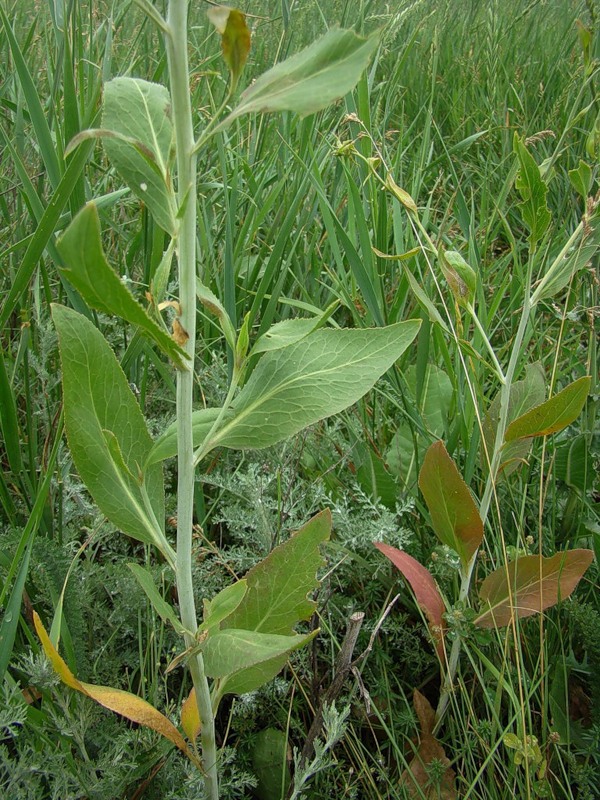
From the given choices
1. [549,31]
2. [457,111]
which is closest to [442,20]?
[549,31]

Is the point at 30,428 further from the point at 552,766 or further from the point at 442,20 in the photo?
the point at 442,20

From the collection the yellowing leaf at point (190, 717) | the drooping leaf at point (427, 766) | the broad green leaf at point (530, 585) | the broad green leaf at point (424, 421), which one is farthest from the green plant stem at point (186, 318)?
the broad green leaf at point (424, 421)

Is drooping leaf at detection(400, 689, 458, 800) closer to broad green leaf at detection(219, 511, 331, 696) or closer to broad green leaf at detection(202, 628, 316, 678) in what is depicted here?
broad green leaf at detection(219, 511, 331, 696)

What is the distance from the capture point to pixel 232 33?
689 mm

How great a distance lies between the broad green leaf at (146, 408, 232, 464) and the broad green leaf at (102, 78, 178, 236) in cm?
25

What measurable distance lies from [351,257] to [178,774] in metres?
1.02

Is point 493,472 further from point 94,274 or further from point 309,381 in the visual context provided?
point 94,274

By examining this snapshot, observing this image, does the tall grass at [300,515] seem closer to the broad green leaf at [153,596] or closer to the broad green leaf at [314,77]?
the broad green leaf at [314,77]

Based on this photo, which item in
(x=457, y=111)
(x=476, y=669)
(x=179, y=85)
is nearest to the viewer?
(x=179, y=85)

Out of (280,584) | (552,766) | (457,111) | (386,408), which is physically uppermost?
(457,111)

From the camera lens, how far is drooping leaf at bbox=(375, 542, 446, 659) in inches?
47.7

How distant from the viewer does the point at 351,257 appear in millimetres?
1593

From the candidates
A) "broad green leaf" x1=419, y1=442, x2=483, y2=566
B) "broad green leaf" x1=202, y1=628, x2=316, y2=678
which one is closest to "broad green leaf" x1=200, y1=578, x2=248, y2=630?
"broad green leaf" x1=202, y1=628, x2=316, y2=678

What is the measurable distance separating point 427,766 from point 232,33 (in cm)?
108
